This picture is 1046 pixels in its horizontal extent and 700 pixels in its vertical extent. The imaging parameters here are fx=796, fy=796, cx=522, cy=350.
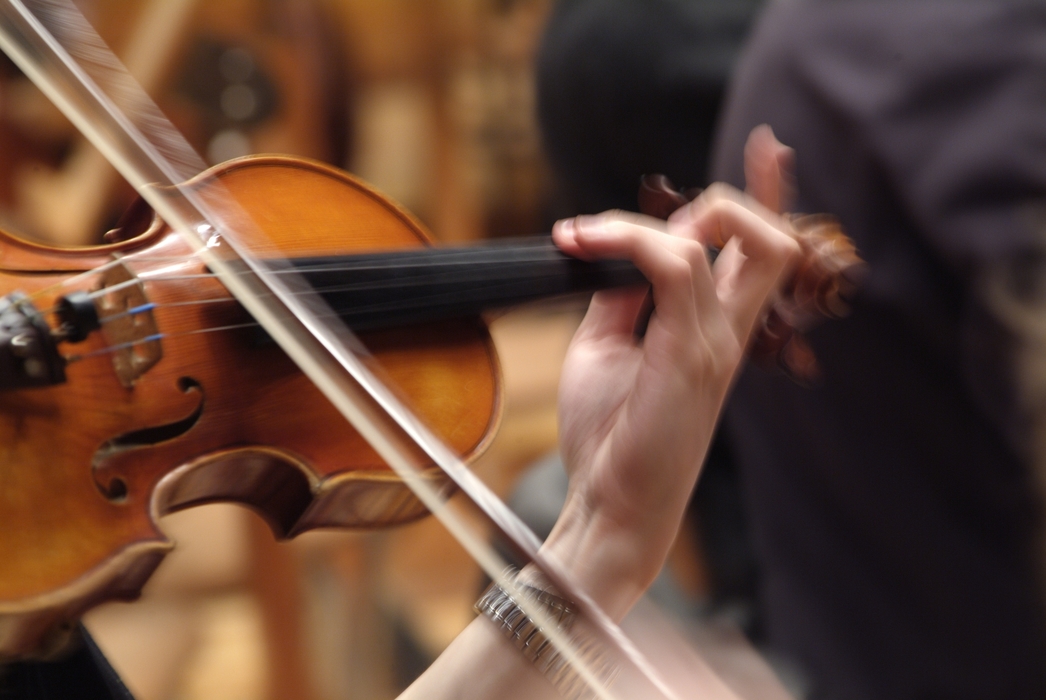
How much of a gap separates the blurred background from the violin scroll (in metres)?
0.14

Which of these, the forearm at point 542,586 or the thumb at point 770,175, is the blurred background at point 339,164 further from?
the thumb at point 770,175

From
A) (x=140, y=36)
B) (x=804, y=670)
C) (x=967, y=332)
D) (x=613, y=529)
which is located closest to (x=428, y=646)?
(x=613, y=529)

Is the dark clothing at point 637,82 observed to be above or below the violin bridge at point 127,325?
above

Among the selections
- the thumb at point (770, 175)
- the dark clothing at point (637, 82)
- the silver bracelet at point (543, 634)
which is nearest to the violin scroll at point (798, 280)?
the thumb at point (770, 175)

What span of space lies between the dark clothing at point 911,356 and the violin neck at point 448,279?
0.33 metres

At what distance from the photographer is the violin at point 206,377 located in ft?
1.11

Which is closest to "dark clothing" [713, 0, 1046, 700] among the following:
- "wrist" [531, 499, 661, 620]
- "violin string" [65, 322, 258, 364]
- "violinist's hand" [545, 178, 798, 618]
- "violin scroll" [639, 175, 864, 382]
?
"violin scroll" [639, 175, 864, 382]

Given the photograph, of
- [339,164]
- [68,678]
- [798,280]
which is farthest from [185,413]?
[339,164]

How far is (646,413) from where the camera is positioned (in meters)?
0.46

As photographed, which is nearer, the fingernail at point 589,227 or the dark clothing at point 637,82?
the fingernail at point 589,227

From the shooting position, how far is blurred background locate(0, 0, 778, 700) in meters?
0.64

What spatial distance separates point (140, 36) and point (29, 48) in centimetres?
45

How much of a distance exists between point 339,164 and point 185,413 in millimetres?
974

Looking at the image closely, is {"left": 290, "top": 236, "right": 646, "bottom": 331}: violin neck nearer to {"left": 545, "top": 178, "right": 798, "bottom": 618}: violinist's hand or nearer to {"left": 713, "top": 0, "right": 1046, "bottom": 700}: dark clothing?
{"left": 545, "top": 178, "right": 798, "bottom": 618}: violinist's hand
